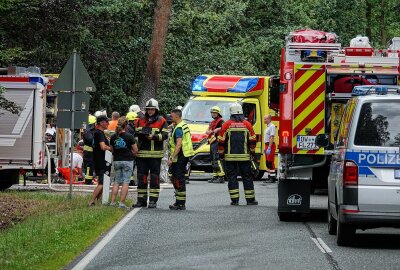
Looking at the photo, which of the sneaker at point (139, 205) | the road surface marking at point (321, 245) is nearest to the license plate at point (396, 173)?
the road surface marking at point (321, 245)

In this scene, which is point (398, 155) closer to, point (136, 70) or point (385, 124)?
point (385, 124)

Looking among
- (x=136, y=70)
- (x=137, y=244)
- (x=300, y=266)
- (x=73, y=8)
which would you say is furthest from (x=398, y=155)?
(x=136, y=70)

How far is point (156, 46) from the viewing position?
39812 mm

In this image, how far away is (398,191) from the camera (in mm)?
15000

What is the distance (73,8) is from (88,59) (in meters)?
5.21

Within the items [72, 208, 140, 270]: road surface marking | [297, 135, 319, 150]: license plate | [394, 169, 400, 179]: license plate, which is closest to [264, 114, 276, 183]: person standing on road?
[72, 208, 140, 270]: road surface marking

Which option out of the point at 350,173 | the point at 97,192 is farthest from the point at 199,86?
the point at 350,173

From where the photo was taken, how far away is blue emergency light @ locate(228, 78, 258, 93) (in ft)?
112

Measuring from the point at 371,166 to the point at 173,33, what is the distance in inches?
1352

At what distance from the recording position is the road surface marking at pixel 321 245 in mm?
15327

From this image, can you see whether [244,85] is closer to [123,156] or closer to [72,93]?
[72,93]

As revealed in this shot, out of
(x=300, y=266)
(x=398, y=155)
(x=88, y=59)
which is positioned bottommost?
(x=300, y=266)

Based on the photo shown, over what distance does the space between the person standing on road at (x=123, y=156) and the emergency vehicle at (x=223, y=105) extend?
37.7 ft

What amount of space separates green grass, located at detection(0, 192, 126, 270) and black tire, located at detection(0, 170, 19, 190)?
4.43 metres
